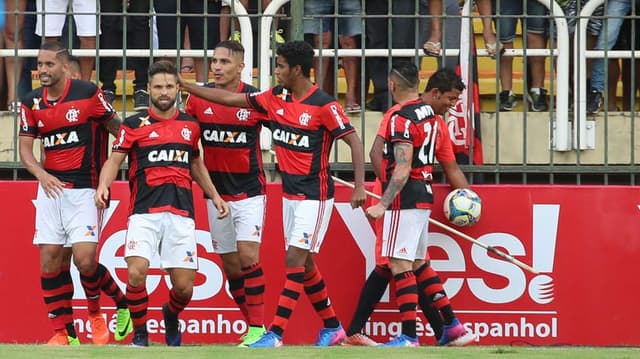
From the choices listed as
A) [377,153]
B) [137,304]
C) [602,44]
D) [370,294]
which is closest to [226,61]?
[377,153]

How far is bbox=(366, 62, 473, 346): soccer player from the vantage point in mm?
11656

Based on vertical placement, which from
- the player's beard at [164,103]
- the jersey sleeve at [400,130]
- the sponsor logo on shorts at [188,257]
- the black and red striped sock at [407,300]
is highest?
the player's beard at [164,103]

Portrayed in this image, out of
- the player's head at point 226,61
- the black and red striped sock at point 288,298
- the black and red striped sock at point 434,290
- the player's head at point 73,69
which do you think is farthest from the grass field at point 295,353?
the player's head at point 73,69

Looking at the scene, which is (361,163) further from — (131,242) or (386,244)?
(131,242)

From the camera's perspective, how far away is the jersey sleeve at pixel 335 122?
11.3 meters

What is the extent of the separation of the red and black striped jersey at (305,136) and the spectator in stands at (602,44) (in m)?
2.43

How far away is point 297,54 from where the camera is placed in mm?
11352

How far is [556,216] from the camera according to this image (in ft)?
41.2

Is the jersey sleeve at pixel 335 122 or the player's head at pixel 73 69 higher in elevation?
the player's head at pixel 73 69

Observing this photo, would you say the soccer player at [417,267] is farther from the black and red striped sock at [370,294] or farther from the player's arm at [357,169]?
the player's arm at [357,169]

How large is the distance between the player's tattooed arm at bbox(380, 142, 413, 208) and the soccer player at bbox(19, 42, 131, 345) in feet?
6.54

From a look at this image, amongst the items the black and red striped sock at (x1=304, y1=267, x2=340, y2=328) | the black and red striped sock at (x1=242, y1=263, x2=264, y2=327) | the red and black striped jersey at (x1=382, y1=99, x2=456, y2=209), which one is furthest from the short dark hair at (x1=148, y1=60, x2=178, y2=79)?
the black and red striped sock at (x1=304, y1=267, x2=340, y2=328)

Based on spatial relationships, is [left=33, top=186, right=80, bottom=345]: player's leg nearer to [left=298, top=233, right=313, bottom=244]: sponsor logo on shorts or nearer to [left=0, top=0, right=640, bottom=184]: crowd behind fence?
[left=0, top=0, right=640, bottom=184]: crowd behind fence

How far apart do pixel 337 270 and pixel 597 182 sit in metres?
2.23
